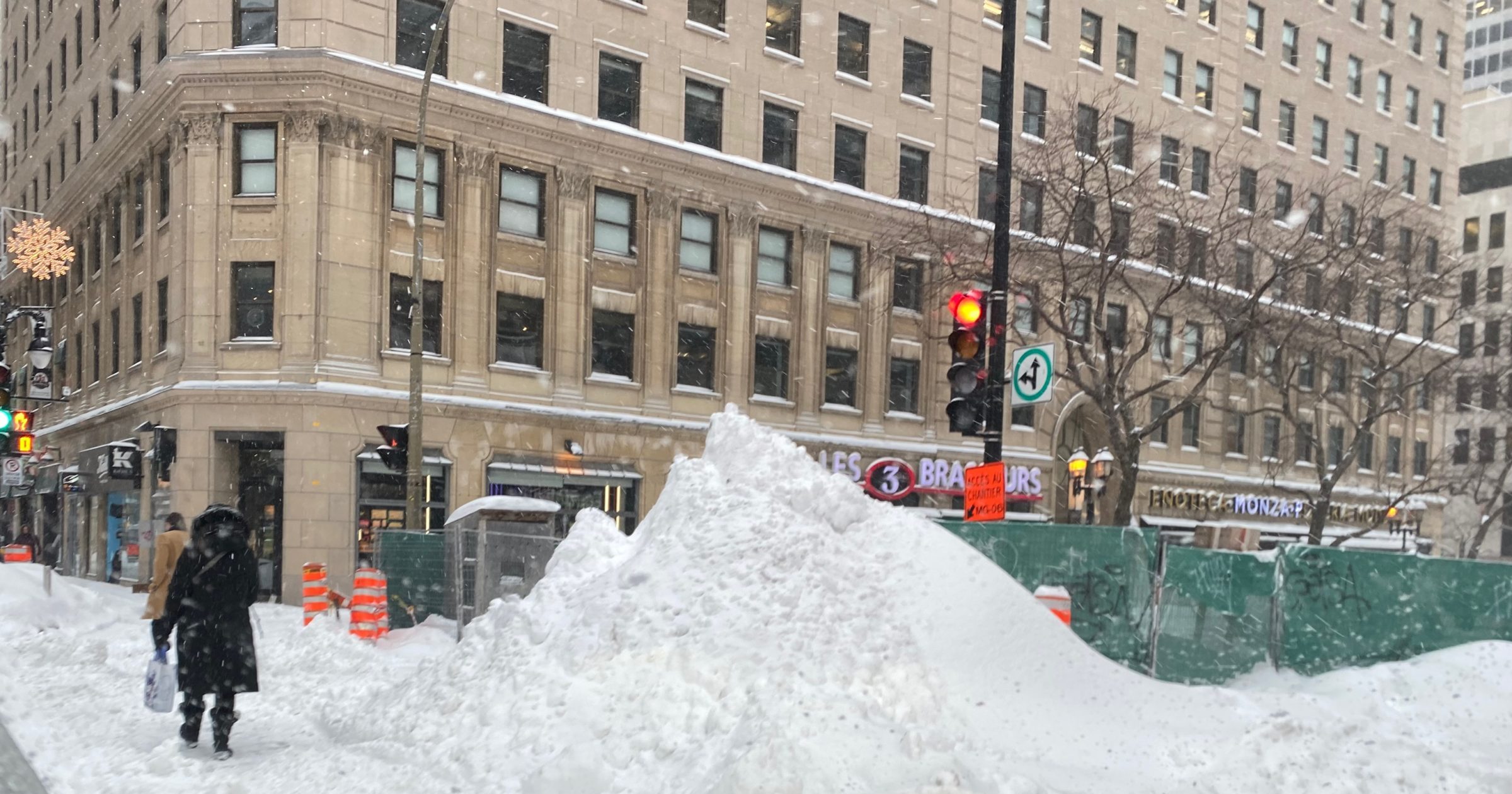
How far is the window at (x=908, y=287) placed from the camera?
32.9 meters

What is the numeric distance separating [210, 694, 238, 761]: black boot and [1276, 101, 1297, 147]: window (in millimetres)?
42769

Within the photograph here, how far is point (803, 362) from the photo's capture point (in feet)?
103

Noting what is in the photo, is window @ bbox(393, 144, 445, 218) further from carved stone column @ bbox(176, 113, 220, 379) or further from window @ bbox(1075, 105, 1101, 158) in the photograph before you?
window @ bbox(1075, 105, 1101, 158)

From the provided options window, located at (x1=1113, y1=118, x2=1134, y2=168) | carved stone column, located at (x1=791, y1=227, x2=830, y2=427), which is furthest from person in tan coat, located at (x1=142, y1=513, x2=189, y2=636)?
window, located at (x1=1113, y1=118, x2=1134, y2=168)

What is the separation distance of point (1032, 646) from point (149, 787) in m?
5.93

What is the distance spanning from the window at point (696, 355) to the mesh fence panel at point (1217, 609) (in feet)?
62.1

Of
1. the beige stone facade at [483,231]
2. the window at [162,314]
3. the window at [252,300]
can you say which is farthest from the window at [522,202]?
the window at [162,314]

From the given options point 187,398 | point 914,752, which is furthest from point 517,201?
point 914,752

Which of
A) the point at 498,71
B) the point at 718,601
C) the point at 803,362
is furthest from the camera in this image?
the point at 803,362

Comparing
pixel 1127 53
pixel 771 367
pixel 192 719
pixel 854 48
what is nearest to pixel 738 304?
pixel 771 367

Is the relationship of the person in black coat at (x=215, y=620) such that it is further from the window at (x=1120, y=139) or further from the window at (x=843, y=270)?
the window at (x=843, y=270)

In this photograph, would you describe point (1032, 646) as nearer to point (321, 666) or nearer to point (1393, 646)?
point (1393, 646)

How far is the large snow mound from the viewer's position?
281 inches

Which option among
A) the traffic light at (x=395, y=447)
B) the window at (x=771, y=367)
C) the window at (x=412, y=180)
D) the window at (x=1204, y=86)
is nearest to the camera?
the traffic light at (x=395, y=447)
